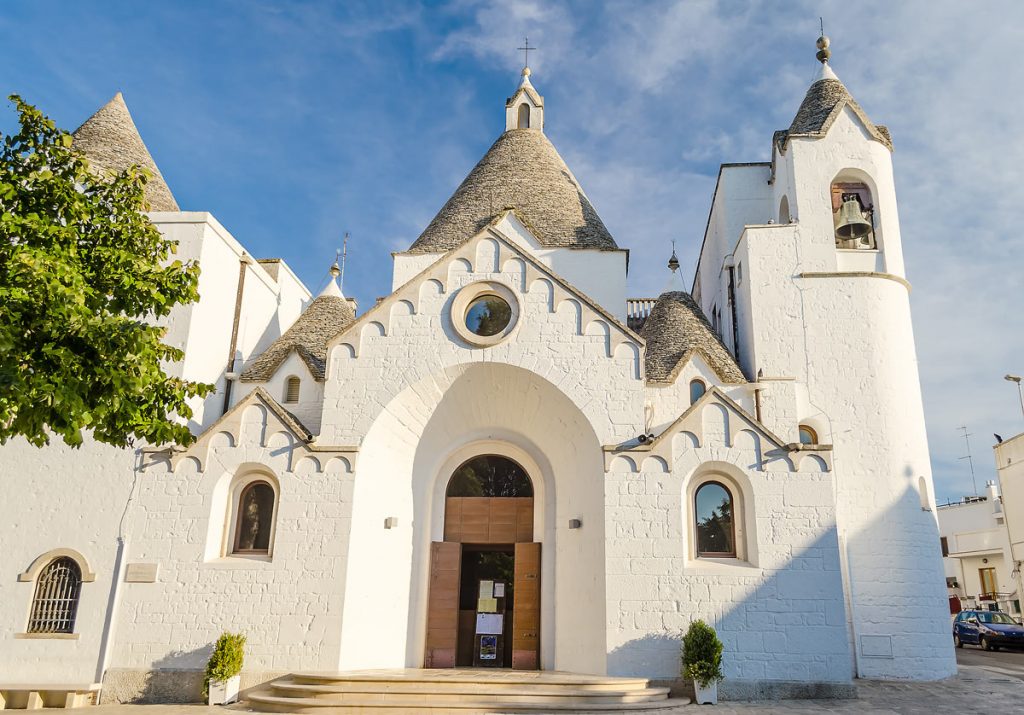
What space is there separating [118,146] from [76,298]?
1110 cm

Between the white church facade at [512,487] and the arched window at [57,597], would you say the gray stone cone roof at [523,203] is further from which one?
the arched window at [57,597]

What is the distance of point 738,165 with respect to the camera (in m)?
22.0

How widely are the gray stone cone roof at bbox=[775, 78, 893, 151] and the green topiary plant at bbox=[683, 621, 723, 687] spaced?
13268 millimetres

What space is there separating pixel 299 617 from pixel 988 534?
4448cm

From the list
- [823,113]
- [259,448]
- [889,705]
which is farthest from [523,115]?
[889,705]

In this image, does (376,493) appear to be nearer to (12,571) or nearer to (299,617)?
(299,617)

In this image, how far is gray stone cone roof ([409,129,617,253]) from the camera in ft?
67.8

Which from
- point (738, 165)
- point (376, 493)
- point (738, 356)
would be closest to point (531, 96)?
point (738, 165)

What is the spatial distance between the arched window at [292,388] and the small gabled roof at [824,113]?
1410cm

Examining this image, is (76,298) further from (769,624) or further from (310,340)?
(769,624)

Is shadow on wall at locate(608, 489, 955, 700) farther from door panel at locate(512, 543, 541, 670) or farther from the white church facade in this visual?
door panel at locate(512, 543, 541, 670)

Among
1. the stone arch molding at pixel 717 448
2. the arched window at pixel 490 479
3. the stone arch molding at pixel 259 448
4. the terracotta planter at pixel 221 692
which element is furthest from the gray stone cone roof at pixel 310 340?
the stone arch molding at pixel 717 448

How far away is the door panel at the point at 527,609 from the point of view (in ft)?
51.6

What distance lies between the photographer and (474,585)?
16844 mm
